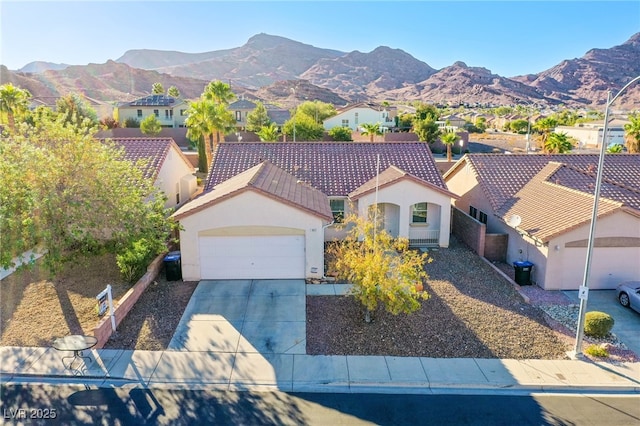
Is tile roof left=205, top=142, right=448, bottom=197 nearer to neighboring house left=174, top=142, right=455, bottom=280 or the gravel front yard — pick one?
neighboring house left=174, top=142, right=455, bottom=280

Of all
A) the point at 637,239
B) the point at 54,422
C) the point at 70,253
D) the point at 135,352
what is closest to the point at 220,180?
the point at 70,253

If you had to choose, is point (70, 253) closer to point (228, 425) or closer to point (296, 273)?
point (296, 273)

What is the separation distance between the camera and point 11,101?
123ft

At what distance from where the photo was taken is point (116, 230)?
605 inches

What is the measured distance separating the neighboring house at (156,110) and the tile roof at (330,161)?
4861 cm

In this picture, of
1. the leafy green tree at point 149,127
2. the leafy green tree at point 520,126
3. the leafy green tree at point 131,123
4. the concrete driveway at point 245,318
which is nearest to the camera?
the concrete driveway at point 245,318

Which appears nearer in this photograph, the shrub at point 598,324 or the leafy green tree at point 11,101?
the shrub at point 598,324

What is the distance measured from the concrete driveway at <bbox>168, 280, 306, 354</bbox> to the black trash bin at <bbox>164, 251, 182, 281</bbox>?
41.7 inches

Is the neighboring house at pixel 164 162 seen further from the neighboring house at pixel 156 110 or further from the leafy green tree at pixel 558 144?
the neighboring house at pixel 156 110

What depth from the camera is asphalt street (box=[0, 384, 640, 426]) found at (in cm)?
986

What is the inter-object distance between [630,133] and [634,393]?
37.4 metres

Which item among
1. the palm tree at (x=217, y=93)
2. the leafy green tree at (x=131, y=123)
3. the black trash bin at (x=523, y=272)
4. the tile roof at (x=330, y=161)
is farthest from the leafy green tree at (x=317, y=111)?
the black trash bin at (x=523, y=272)

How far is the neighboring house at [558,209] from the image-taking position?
55.3 ft

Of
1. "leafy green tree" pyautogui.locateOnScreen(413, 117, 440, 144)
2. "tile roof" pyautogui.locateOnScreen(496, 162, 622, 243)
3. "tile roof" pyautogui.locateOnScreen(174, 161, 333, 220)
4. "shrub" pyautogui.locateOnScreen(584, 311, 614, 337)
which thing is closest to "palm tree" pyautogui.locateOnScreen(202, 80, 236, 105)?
"tile roof" pyautogui.locateOnScreen(174, 161, 333, 220)
